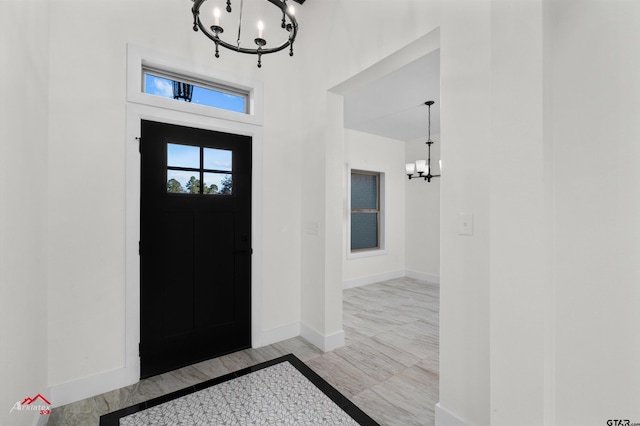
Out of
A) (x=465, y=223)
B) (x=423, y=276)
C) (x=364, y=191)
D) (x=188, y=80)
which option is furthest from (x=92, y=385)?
(x=423, y=276)

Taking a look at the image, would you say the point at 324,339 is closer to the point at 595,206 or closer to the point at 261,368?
the point at 261,368

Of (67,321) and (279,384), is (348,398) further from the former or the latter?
(67,321)

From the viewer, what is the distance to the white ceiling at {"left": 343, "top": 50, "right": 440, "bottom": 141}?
3.12m

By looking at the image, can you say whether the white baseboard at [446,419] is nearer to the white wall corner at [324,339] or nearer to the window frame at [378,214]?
the white wall corner at [324,339]

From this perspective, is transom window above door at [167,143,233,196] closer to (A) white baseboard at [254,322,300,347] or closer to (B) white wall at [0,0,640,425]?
(B) white wall at [0,0,640,425]

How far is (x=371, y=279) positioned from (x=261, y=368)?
11.6ft

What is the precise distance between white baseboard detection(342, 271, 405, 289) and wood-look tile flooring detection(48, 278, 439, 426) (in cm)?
136

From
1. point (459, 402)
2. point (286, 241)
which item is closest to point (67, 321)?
point (286, 241)

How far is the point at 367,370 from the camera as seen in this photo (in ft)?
8.02

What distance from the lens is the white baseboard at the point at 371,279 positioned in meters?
5.25

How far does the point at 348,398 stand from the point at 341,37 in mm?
3067

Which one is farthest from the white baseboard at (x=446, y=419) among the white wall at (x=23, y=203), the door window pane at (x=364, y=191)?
the door window pane at (x=364, y=191)

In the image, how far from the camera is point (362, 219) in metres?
5.83

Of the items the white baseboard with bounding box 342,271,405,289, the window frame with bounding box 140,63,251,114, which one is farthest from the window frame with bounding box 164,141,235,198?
the white baseboard with bounding box 342,271,405,289
